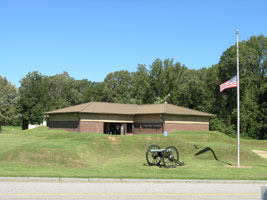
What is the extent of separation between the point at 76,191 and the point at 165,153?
28.6 feet

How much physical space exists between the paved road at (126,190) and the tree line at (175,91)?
43.5m

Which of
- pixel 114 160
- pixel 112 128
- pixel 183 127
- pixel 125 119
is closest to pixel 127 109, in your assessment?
pixel 125 119

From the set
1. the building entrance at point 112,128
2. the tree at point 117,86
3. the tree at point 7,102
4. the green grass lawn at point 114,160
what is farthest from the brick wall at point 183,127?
the tree at point 117,86

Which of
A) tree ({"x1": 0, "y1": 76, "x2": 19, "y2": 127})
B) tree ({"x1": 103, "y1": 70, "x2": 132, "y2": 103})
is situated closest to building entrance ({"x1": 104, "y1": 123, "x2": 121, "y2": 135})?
tree ({"x1": 0, "y1": 76, "x2": 19, "y2": 127})

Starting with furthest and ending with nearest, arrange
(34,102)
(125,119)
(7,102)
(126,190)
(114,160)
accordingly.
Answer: (34,102) → (7,102) → (125,119) → (114,160) → (126,190)

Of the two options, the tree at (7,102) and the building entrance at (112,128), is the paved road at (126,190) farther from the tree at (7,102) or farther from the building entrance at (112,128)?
the tree at (7,102)

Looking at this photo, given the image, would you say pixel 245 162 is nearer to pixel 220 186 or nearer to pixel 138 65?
pixel 220 186

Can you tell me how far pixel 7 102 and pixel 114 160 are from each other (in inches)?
1715

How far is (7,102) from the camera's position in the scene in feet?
194

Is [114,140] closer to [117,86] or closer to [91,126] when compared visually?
A: [91,126]

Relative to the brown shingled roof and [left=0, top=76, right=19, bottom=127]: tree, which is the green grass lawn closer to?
the brown shingled roof

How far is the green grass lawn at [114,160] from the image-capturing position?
14.7 m

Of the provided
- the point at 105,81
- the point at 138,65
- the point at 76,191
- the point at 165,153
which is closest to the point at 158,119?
the point at 165,153

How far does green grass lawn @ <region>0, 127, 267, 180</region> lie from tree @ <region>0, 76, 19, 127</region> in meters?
34.3
